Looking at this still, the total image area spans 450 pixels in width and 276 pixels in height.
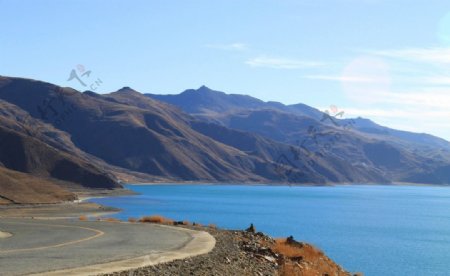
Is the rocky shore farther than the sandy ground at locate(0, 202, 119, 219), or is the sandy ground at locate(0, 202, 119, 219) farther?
the sandy ground at locate(0, 202, 119, 219)

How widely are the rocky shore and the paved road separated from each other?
38.5 inches

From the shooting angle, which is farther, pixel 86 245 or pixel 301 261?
pixel 86 245

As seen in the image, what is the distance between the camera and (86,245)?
27.6m

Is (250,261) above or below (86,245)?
above

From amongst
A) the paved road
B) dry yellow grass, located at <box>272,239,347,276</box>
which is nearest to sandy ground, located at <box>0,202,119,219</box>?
the paved road

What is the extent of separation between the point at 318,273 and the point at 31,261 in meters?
11.2

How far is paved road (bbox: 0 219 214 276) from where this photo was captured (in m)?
21.2

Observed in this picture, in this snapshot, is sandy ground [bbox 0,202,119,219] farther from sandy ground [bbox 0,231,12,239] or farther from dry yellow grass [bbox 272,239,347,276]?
dry yellow grass [bbox 272,239,347,276]

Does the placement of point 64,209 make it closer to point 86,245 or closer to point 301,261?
point 86,245

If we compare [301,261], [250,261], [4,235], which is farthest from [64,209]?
[250,261]

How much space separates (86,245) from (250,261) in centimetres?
783

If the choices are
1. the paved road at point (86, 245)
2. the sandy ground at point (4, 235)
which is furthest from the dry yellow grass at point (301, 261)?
the sandy ground at point (4, 235)

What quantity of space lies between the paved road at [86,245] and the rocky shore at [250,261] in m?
0.98

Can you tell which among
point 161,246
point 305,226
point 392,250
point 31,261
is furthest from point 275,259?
point 305,226
